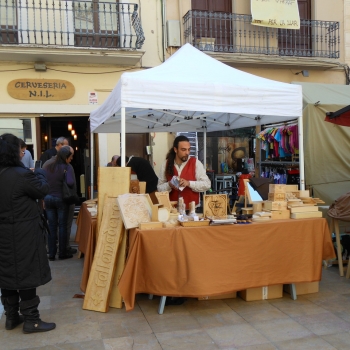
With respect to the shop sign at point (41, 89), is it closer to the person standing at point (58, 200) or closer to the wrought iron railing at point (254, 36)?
the wrought iron railing at point (254, 36)

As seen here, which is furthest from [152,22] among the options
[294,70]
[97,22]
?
[294,70]

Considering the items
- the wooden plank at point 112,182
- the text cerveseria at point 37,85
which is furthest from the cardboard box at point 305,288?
the text cerveseria at point 37,85

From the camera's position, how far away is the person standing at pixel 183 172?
4.67 m

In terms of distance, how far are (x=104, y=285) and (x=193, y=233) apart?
1.01 metres

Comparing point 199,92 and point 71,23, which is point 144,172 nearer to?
point 199,92

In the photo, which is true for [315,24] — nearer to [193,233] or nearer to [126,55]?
[126,55]

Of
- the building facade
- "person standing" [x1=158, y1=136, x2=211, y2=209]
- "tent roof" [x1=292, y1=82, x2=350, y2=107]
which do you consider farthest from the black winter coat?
the building facade

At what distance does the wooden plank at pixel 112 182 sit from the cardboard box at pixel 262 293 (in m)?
1.61

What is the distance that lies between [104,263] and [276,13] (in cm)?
885

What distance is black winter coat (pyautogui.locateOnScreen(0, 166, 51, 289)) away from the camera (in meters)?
3.31

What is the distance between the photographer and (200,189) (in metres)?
4.64

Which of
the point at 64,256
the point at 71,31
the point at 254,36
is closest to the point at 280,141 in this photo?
the point at 254,36

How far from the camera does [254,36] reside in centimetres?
1072

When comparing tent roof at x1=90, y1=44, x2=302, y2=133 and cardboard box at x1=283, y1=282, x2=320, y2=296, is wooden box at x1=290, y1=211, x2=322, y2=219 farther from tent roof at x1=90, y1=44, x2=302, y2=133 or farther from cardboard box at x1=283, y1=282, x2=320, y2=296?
tent roof at x1=90, y1=44, x2=302, y2=133
